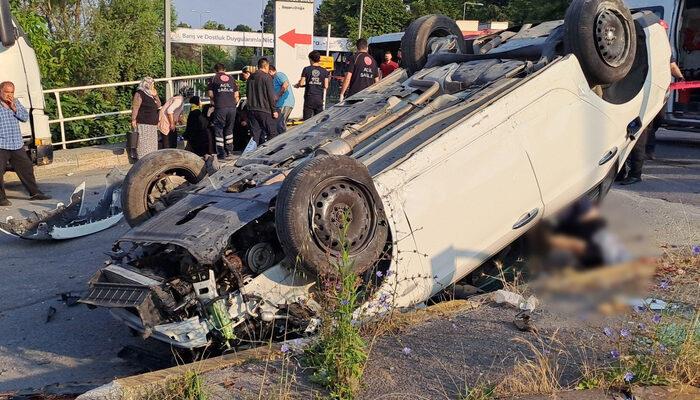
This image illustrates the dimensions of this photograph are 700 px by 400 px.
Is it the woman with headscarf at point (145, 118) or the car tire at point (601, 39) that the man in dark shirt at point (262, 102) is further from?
the car tire at point (601, 39)

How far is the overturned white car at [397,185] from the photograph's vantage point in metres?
3.75

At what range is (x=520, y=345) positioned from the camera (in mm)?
3514

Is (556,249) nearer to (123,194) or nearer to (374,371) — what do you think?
(374,371)

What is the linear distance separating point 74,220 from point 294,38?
731 centimetres

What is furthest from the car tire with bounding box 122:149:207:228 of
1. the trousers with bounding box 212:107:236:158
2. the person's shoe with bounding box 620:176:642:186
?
the trousers with bounding box 212:107:236:158

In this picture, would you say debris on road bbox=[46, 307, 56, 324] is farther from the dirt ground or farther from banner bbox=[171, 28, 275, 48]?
banner bbox=[171, 28, 275, 48]

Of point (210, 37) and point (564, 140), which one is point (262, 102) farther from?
point (210, 37)

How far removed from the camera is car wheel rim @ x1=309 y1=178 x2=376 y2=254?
373 centimetres

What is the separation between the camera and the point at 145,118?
9.82 meters

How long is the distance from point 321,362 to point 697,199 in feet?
19.6

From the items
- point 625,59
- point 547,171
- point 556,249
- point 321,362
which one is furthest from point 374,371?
point 625,59

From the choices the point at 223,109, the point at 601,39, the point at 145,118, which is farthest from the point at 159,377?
the point at 223,109

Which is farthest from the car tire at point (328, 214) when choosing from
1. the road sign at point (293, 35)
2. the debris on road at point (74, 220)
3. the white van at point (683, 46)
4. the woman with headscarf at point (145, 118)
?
the road sign at point (293, 35)

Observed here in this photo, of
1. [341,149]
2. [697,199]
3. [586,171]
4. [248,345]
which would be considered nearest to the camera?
[248,345]
